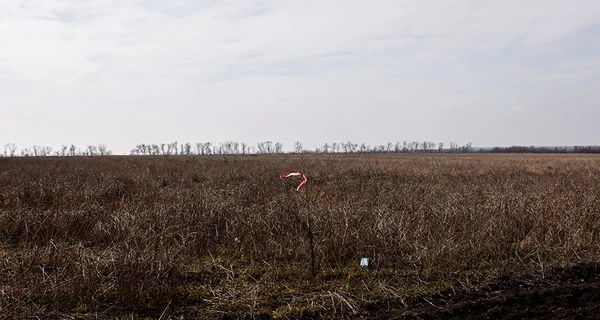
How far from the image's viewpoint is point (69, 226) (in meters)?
6.99

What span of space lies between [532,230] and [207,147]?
5291 inches

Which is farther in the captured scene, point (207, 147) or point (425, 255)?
point (207, 147)

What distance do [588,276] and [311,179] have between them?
11.5 meters

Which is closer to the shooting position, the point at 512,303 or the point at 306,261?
the point at 512,303

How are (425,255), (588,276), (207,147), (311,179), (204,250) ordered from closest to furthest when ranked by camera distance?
(588,276)
(425,255)
(204,250)
(311,179)
(207,147)

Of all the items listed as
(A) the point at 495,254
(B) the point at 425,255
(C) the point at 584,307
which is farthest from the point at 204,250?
(C) the point at 584,307

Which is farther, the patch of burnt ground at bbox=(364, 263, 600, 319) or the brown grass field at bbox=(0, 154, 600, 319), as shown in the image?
the brown grass field at bbox=(0, 154, 600, 319)

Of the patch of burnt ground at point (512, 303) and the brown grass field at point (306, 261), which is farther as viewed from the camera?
the brown grass field at point (306, 261)

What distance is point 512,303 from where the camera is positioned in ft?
13.2

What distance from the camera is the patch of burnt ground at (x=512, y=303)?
3.76 metres

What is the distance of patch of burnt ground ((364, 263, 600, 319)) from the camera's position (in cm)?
376

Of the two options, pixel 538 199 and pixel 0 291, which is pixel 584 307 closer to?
pixel 538 199

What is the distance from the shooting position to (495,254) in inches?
226

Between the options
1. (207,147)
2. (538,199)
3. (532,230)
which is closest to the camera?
(532,230)
